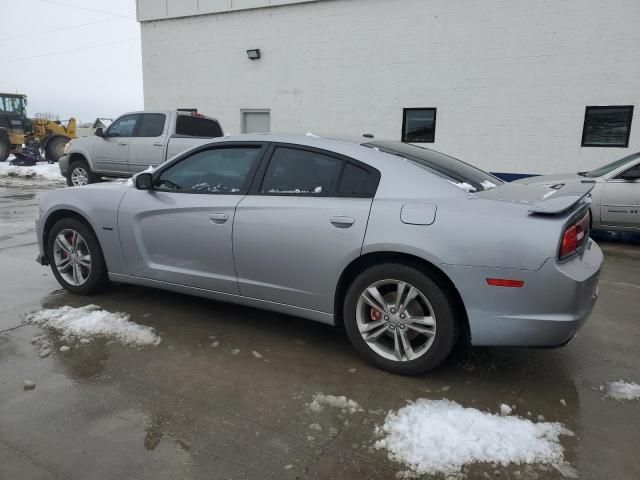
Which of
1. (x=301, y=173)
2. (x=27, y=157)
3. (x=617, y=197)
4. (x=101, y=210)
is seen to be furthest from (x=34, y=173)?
(x=617, y=197)

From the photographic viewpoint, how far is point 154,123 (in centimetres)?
959

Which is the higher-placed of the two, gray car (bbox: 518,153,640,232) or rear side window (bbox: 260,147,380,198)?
rear side window (bbox: 260,147,380,198)

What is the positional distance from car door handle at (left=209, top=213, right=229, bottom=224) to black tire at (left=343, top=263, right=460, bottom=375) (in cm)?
108

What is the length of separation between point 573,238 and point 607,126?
8.66m

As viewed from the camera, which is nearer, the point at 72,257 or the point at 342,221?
the point at 342,221

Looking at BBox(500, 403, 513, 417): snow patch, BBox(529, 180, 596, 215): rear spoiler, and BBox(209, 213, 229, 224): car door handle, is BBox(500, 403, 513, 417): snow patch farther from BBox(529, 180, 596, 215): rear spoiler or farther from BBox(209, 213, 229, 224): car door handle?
BBox(209, 213, 229, 224): car door handle

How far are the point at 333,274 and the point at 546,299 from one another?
1.26 metres

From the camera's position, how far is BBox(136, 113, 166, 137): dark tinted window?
31.2ft

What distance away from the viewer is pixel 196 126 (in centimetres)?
982

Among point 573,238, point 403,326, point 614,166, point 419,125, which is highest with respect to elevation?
point 419,125

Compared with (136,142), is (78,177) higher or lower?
lower

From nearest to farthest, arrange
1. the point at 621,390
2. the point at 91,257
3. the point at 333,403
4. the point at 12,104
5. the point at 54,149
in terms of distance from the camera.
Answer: the point at 333,403 → the point at 621,390 → the point at 91,257 → the point at 54,149 → the point at 12,104

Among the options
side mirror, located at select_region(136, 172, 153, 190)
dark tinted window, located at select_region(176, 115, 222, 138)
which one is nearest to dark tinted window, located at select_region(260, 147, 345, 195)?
side mirror, located at select_region(136, 172, 153, 190)

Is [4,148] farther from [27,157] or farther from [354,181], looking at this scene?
[354,181]
